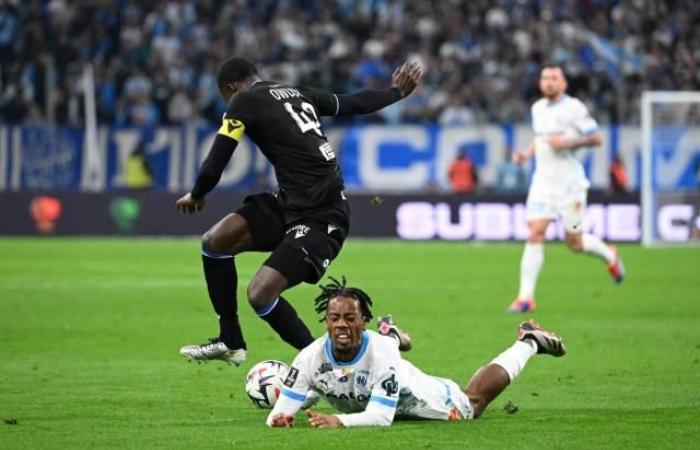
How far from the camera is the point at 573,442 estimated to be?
28.1 ft

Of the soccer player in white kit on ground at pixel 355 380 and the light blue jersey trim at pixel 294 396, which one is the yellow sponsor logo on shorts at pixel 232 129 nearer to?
the soccer player in white kit on ground at pixel 355 380

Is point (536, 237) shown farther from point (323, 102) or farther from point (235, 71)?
point (235, 71)

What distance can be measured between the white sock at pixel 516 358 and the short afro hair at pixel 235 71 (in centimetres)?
260

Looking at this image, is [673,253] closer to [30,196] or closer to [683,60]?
[683,60]

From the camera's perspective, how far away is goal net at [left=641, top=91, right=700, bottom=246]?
2986 cm

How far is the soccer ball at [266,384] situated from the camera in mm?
9996

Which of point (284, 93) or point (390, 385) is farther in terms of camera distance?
point (284, 93)

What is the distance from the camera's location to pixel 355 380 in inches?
351

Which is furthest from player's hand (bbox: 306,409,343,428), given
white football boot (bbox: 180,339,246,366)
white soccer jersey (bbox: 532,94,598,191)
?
white soccer jersey (bbox: 532,94,598,191)

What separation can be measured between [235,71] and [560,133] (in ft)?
24.8

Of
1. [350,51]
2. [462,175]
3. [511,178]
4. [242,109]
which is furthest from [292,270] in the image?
[350,51]

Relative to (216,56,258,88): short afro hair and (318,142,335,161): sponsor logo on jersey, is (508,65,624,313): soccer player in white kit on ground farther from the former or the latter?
(216,56,258,88): short afro hair

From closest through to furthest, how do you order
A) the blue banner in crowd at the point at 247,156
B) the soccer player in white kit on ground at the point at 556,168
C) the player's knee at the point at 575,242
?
the soccer player in white kit on ground at the point at 556,168 → the player's knee at the point at 575,242 → the blue banner in crowd at the point at 247,156

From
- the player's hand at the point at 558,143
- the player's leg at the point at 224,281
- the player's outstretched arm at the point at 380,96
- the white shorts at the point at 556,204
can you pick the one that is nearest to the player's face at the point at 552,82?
the player's hand at the point at 558,143
